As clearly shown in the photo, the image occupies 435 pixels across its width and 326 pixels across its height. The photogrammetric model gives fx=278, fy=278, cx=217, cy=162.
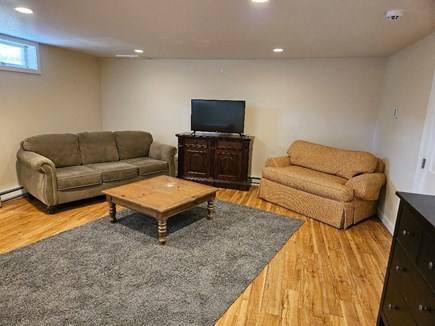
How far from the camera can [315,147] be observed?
14.1 feet

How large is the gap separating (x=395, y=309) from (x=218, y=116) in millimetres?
3667

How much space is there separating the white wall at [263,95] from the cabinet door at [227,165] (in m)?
0.56

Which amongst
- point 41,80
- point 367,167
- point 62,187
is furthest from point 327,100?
point 41,80

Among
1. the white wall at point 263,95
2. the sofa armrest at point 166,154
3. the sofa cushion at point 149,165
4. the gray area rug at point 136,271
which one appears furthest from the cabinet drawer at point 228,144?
the gray area rug at point 136,271

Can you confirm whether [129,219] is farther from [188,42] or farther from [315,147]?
[315,147]

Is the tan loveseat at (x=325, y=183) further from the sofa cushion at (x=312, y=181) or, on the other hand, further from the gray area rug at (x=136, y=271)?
the gray area rug at (x=136, y=271)

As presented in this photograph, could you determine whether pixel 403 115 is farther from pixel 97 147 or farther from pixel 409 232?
pixel 97 147

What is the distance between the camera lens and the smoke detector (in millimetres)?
2043

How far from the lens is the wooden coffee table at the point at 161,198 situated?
2.76 metres

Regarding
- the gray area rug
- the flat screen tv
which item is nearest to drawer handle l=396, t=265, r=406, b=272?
the gray area rug

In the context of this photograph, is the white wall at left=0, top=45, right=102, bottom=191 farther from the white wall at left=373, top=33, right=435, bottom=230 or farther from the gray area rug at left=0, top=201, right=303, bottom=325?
the white wall at left=373, top=33, right=435, bottom=230

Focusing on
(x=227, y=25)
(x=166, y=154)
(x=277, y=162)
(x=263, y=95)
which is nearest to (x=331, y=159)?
(x=277, y=162)

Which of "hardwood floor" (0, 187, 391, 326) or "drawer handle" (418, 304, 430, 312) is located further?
"hardwood floor" (0, 187, 391, 326)

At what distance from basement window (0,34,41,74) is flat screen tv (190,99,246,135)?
7.94 feet
